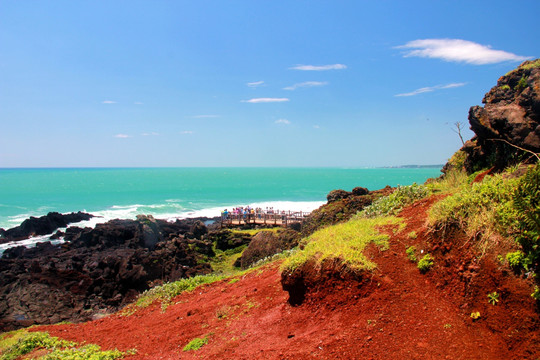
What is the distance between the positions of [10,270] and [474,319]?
2571 centimetres

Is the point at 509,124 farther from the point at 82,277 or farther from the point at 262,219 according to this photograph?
the point at 262,219

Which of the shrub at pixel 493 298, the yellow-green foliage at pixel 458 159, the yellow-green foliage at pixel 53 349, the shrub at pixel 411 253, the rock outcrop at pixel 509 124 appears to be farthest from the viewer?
the yellow-green foliage at pixel 458 159

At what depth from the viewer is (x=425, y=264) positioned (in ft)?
20.0

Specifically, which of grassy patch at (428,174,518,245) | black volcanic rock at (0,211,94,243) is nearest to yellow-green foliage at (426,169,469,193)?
grassy patch at (428,174,518,245)

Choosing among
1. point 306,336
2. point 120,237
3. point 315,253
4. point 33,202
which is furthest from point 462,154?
point 33,202

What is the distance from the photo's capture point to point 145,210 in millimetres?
57938

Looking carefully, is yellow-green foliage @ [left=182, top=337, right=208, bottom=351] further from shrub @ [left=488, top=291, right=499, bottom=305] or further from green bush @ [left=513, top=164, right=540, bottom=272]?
green bush @ [left=513, top=164, right=540, bottom=272]

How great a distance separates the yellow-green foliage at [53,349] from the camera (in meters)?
7.29

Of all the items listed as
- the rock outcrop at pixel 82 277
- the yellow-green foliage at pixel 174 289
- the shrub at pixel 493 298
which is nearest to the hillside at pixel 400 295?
the shrub at pixel 493 298

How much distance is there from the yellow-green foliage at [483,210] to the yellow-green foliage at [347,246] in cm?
121

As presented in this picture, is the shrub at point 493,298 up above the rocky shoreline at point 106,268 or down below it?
above

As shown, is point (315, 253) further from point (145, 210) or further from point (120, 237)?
point (145, 210)

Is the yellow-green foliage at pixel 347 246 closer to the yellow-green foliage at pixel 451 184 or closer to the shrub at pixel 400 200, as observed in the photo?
the shrub at pixel 400 200

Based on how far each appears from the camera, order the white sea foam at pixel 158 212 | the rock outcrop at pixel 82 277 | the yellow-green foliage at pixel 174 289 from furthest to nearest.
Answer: the white sea foam at pixel 158 212 → the rock outcrop at pixel 82 277 → the yellow-green foliage at pixel 174 289
